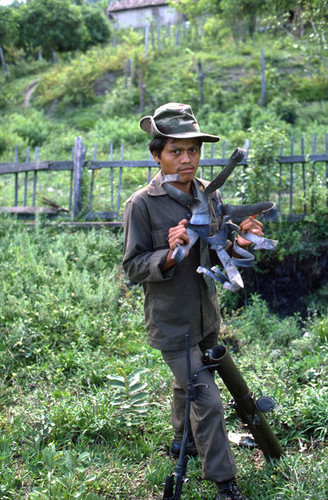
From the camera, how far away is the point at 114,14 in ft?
107

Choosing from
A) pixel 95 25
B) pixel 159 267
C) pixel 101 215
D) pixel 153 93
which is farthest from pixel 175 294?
pixel 95 25

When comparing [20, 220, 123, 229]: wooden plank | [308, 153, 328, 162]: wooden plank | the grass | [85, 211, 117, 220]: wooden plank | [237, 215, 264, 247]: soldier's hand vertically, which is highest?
[308, 153, 328, 162]: wooden plank

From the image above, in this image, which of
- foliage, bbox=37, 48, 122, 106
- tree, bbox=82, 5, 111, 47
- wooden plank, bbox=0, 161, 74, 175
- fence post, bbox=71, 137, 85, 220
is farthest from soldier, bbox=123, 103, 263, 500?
tree, bbox=82, 5, 111, 47

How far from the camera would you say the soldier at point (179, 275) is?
239cm

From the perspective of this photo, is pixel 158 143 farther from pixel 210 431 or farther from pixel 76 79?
pixel 76 79

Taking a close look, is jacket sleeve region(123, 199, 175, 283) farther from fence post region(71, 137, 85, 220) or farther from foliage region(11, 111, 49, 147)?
foliage region(11, 111, 49, 147)

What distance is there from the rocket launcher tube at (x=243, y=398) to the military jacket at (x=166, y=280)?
0.63ft

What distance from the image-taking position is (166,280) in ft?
8.30

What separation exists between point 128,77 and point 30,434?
49.6 feet

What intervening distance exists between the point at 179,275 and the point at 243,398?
0.78 m

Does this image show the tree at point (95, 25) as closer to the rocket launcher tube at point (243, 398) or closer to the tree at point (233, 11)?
the tree at point (233, 11)

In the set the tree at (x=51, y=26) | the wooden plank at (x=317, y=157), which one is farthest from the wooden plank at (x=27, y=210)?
the wooden plank at (x=317, y=157)

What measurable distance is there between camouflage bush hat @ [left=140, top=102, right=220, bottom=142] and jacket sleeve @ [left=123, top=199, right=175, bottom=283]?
0.42m

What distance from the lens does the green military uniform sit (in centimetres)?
242
